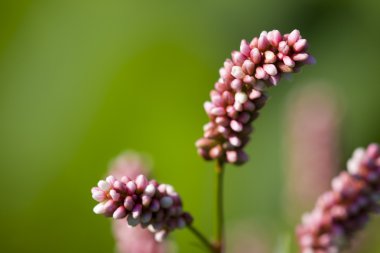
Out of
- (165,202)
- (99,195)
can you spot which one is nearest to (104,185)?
(99,195)

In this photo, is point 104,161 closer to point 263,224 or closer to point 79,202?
point 79,202

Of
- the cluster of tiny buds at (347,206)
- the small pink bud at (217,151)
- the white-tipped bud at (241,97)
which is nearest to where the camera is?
the white-tipped bud at (241,97)

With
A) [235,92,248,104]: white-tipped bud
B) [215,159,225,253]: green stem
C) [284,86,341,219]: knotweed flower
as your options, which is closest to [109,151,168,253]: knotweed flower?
[215,159,225,253]: green stem

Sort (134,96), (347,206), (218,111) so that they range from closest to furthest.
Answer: (218,111)
(347,206)
(134,96)

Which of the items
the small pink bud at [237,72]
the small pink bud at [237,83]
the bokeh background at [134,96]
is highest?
the small pink bud at [237,72]

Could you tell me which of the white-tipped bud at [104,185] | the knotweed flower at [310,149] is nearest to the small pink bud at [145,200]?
the white-tipped bud at [104,185]

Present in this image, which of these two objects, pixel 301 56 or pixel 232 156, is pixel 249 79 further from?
pixel 232 156

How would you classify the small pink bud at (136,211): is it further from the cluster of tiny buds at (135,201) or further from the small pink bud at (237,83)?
the small pink bud at (237,83)
